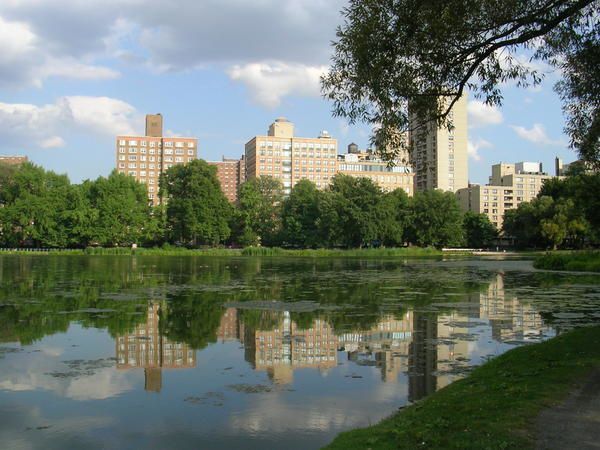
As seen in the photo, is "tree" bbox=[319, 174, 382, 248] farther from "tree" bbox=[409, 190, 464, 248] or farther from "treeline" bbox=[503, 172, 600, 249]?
"treeline" bbox=[503, 172, 600, 249]

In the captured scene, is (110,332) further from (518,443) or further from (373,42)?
(518,443)

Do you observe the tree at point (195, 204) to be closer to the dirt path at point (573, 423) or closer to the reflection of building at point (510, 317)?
the reflection of building at point (510, 317)

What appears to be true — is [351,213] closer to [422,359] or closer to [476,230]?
[476,230]

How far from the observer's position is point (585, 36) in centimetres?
1590

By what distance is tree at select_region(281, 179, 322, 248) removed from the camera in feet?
371

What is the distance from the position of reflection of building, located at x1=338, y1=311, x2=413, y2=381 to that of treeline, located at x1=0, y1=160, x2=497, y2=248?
8671cm

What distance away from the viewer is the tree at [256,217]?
118 meters

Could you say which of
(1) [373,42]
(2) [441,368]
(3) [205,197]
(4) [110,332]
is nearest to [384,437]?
(2) [441,368]

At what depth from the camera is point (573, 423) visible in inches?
289

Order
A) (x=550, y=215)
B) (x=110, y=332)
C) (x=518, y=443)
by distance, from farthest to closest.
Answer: (x=550, y=215) → (x=110, y=332) → (x=518, y=443)

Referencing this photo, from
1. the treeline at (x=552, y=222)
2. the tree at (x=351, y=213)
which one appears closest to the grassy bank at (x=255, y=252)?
the tree at (x=351, y=213)

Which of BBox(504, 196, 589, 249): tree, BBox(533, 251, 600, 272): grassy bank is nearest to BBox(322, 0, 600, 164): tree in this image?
BBox(533, 251, 600, 272): grassy bank

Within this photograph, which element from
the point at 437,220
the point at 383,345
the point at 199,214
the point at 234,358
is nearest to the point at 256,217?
the point at 199,214

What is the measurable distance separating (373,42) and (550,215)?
324ft
